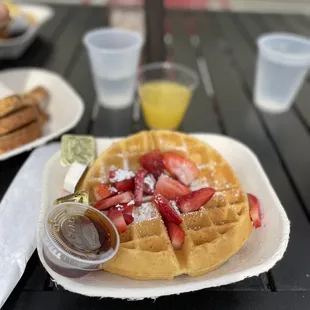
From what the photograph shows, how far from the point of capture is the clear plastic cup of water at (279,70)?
154 cm

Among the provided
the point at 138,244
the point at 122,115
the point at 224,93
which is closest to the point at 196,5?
the point at 224,93

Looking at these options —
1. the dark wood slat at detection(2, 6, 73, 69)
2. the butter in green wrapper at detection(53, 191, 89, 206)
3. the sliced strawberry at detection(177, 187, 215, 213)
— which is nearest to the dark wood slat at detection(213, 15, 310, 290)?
the sliced strawberry at detection(177, 187, 215, 213)

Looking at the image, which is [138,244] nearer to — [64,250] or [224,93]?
[64,250]

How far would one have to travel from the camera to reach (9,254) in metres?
0.88

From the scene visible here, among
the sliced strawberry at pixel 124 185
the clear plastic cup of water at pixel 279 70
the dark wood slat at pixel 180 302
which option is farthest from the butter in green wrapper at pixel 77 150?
the clear plastic cup of water at pixel 279 70

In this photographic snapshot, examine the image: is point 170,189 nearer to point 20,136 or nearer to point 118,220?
point 118,220

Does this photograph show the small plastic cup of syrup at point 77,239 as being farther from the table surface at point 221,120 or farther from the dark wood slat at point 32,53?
the dark wood slat at point 32,53

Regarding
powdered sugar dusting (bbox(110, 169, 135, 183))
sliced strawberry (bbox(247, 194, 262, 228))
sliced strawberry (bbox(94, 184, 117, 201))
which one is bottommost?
sliced strawberry (bbox(247, 194, 262, 228))

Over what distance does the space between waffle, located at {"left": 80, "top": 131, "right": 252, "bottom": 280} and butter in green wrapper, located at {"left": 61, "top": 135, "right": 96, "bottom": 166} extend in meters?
0.04

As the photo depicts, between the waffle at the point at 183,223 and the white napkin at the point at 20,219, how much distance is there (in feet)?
0.47

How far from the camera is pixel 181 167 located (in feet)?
3.56

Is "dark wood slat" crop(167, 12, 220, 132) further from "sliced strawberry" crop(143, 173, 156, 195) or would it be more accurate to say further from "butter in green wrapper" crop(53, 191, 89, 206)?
"butter in green wrapper" crop(53, 191, 89, 206)

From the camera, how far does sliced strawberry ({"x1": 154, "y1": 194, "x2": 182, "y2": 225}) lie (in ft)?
3.08

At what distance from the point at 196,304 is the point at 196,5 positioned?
3002mm
